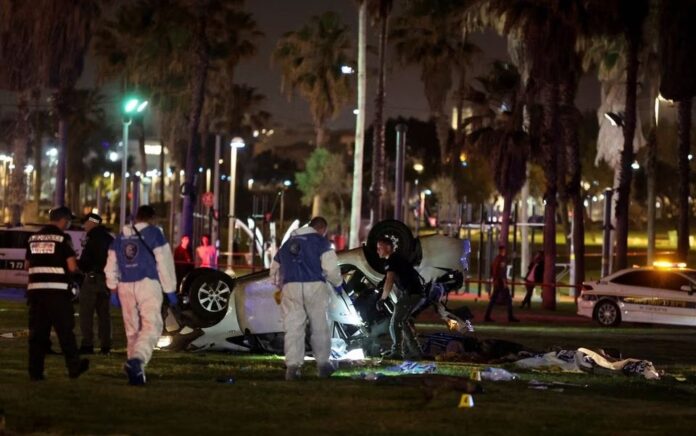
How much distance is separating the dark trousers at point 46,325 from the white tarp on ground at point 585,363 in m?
5.37

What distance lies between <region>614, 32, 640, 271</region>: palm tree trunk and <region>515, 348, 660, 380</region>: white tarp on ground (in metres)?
24.7

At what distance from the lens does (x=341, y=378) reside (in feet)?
46.2

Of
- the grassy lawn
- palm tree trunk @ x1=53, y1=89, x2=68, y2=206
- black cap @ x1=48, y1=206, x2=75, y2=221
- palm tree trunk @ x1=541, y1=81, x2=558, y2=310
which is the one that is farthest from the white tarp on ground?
palm tree trunk @ x1=53, y1=89, x2=68, y2=206

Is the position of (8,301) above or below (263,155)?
below

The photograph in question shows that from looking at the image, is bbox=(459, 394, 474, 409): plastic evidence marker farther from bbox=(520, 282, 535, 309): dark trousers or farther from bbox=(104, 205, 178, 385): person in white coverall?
bbox=(520, 282, 535, 309): dark trousers

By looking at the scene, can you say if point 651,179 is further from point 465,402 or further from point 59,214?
point 465,402

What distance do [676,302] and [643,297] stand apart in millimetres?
773

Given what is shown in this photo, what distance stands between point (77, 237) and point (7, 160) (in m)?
59.8

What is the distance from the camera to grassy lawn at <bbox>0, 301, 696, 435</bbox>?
10586mm

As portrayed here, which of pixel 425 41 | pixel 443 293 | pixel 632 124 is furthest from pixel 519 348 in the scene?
pixel 425 41

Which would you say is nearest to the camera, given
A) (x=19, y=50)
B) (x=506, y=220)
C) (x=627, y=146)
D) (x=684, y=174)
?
(x=627, y=146)

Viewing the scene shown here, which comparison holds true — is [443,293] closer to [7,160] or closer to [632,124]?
[632,124]

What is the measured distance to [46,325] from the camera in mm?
13320

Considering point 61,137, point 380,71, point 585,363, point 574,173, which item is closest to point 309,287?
point 585,363
